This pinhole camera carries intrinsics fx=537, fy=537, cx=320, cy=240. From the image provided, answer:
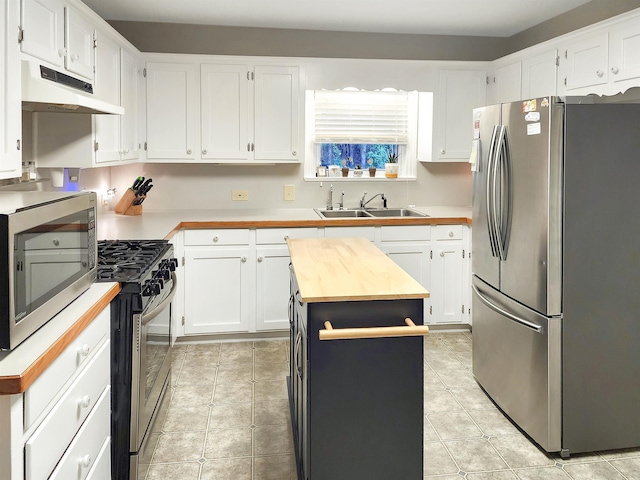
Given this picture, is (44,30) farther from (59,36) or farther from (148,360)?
(148,360)

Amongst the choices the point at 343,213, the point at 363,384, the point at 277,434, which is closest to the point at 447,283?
the point at 343,213

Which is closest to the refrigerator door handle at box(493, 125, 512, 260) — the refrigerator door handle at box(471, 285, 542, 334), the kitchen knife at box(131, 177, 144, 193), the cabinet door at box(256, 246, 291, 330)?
the refrigerator door handle at box(471, 285, 542, 334)

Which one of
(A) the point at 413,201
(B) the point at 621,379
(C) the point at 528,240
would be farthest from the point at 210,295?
(B) the point at 621,379

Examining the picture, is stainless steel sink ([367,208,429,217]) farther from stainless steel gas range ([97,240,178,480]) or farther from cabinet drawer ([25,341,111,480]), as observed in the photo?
cabinet drawer ([25,341,111,480])

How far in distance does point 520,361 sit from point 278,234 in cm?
189

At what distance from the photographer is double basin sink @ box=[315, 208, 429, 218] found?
14.4 ft

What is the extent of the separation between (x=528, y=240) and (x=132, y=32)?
3394mm

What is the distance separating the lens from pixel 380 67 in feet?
13.8

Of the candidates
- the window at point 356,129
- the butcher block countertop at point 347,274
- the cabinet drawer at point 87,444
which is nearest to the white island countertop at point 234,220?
the window at point 356,129

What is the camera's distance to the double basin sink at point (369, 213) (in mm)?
4395

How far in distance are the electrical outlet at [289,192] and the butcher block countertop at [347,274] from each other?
1.67 meters

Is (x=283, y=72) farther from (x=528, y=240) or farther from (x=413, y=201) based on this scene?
(x=528, y=240)

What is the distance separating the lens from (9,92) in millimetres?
1945

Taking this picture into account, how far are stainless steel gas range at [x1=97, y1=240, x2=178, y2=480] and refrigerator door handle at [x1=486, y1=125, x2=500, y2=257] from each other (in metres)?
1.65
